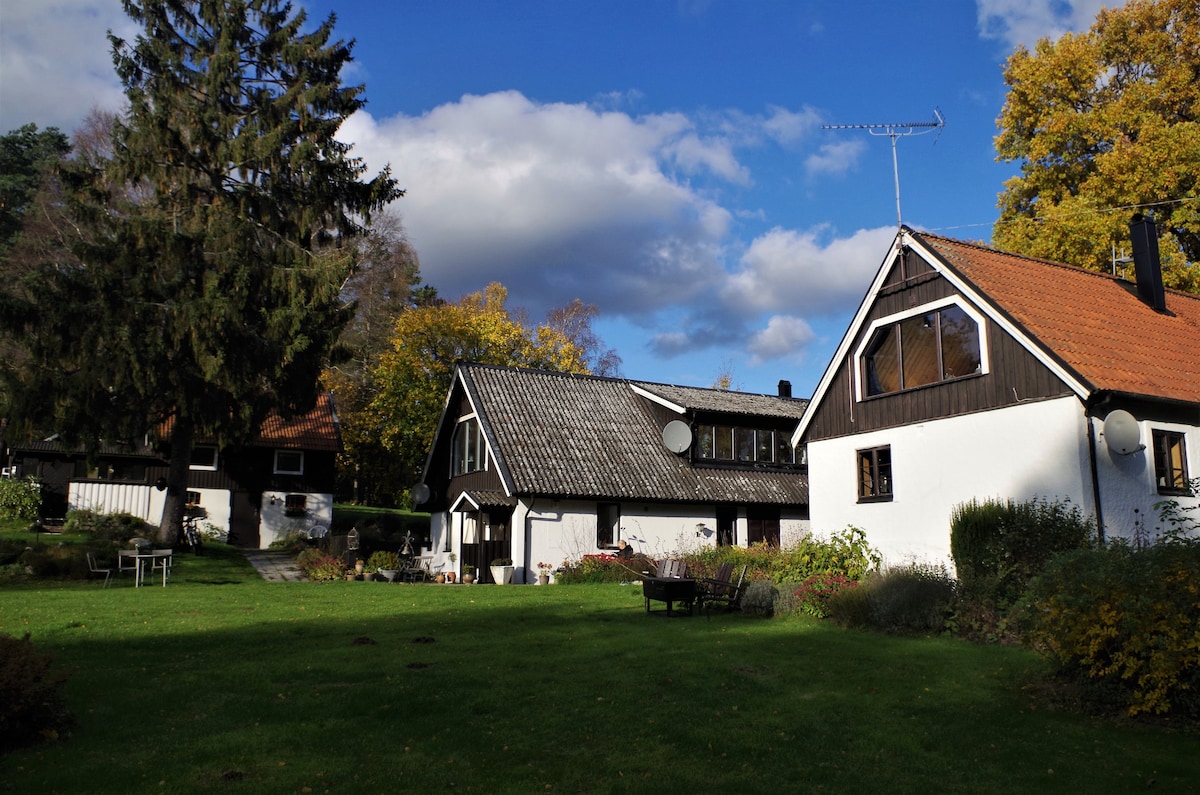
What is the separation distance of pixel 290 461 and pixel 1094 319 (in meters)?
31.5

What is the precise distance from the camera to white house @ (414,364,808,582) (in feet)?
88.1

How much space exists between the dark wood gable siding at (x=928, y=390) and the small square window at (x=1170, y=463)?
8.42ft

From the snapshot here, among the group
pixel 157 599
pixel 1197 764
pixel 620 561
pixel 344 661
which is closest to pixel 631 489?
pixel 620 561

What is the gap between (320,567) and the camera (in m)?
25.3

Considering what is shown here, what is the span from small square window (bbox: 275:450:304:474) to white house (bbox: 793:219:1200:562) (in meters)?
24.3

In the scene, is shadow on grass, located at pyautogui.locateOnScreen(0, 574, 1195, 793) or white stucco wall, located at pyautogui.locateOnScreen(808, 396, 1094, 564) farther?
white stucco wall, located at pyautogui.locateOnScreen(808, 396, 1094, 564)

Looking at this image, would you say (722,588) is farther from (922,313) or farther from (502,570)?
(502,570)

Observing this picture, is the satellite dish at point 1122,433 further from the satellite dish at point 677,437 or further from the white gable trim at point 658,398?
the white gable trim at point 658,398

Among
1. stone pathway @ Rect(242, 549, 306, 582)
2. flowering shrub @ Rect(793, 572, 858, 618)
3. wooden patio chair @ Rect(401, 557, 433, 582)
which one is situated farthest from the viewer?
wooden patio chair @ Rect(401, 557, 433, 582)

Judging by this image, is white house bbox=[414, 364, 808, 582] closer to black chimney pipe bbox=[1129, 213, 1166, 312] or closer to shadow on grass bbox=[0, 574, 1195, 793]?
shadow on grass bbox=[0, 574, 1195, 793]

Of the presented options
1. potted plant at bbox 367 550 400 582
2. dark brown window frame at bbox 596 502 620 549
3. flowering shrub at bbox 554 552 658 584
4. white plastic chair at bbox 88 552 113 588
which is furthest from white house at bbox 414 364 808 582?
white plastic chair at bbox 88 552 113 588

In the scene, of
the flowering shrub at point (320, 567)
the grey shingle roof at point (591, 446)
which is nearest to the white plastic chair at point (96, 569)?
the flowering shrub at point (320, 567)

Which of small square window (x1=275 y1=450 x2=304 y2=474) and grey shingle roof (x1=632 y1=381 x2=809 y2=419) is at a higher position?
grey shingle roof (x1=632 y1=381 x2=809 y2=419)

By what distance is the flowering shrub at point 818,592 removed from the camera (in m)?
16.0
